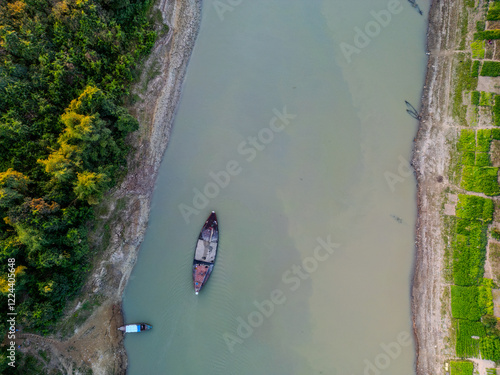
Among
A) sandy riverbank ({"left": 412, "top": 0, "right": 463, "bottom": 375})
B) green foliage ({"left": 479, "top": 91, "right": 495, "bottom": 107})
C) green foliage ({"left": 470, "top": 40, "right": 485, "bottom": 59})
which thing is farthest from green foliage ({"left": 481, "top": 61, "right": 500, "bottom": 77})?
sandy riverbank ({"left": 412, "top": 0, "right": 463, "bottom": 375})

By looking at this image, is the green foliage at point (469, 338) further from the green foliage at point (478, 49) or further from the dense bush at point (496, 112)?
the green foliage at point (478, 49)

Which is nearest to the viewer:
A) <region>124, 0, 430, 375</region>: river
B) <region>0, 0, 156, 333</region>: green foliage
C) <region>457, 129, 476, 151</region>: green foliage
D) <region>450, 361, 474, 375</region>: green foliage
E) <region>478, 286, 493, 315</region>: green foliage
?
<region>0, 0, 156, 333</region>: green foliage

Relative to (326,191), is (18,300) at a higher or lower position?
lower

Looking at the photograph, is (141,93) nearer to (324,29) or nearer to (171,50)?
(171,50)

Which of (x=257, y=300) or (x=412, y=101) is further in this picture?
(x=412, y=101)

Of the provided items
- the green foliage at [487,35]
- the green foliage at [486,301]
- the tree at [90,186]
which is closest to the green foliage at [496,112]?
the green foliage at [487,35]

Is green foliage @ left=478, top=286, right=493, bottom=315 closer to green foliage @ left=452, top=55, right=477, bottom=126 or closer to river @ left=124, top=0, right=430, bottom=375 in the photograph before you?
river @ left=124, top=0, right=430, bottom=375

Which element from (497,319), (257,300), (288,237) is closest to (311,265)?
(288,237)
